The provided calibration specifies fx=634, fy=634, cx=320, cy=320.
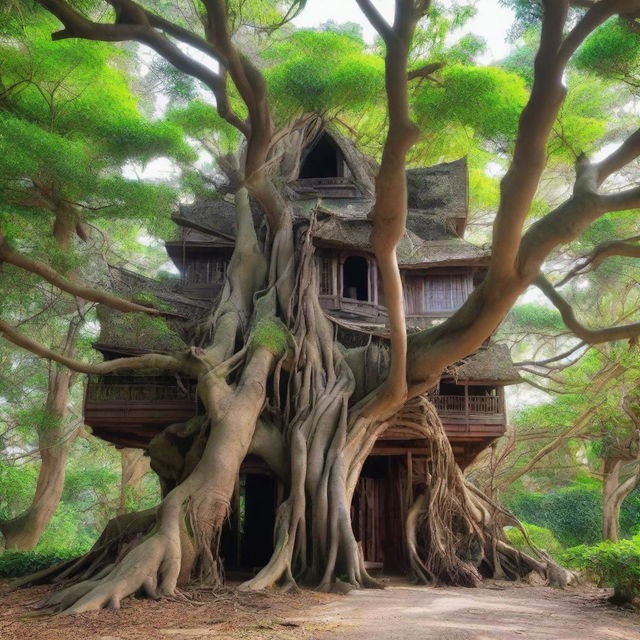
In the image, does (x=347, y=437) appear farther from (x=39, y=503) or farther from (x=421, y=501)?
(x=39, y=503)

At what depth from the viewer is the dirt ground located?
454 cm

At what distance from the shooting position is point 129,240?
22.0 m

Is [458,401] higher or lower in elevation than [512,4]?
lower

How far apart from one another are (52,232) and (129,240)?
1298cm

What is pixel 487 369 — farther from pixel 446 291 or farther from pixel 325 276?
pixel 325 276

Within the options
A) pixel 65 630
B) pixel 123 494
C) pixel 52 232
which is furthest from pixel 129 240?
pixel 65 630

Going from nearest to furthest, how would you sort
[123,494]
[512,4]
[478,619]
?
[478,619], [512,4], [123,494]

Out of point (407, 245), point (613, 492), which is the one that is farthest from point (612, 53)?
point (613, 492)

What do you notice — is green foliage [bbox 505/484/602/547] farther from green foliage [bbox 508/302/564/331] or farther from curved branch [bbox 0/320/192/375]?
curved branch [bbox 0/320/192/375]

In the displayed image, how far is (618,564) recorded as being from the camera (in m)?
6.20

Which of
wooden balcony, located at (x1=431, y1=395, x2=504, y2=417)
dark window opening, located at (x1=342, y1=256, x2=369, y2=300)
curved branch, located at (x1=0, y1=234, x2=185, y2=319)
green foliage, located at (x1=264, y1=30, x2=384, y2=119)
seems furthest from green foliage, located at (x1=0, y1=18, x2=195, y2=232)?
wooden balcony, located at (x1=431, y1=395, x2=504, y2=417)

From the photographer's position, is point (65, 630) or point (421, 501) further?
point (421, 501)

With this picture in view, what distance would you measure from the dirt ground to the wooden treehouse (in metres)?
4.49

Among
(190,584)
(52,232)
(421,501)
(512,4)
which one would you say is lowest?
(190,584)
